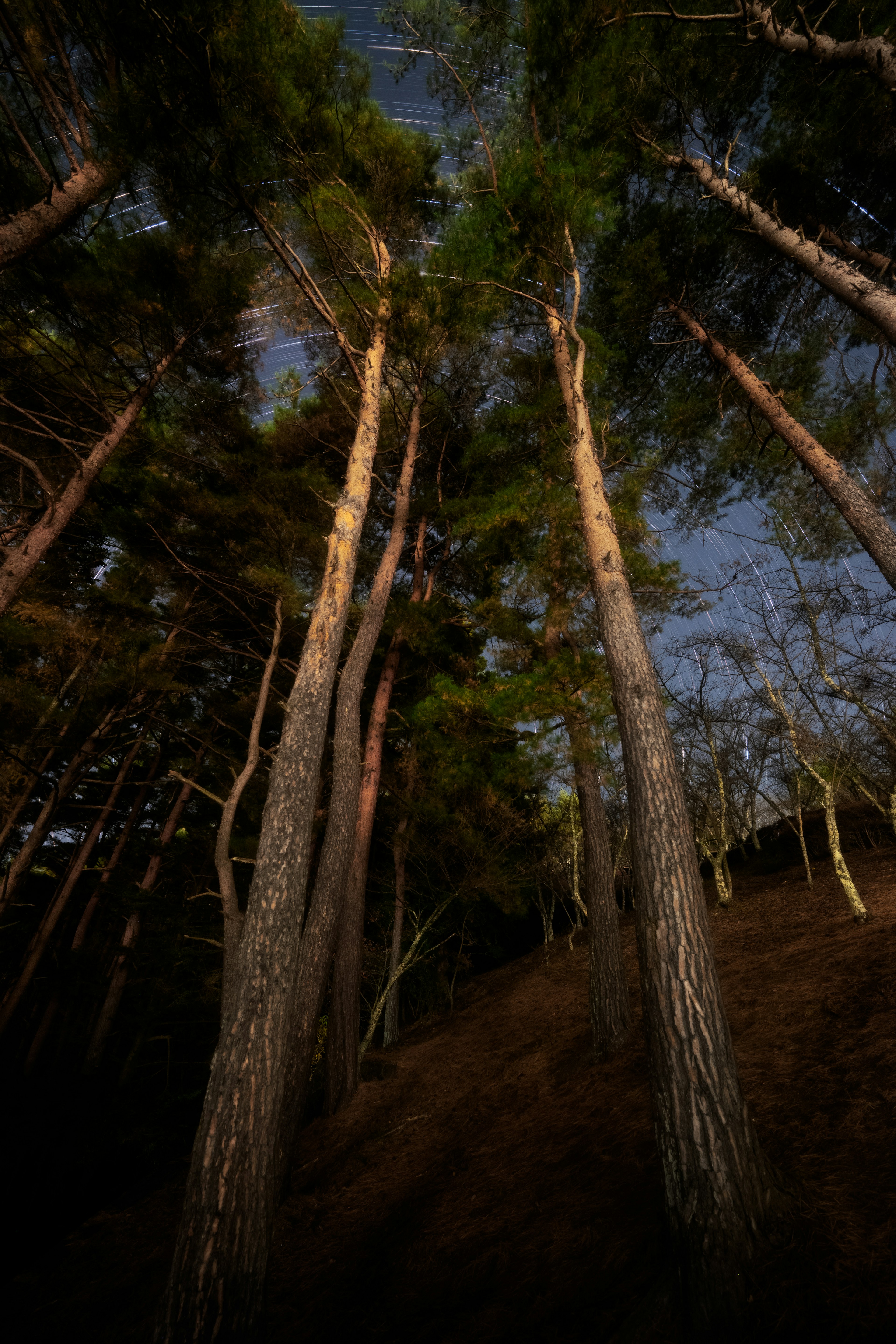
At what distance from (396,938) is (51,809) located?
7614 mm

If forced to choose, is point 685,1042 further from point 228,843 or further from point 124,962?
Answer: point 124,962

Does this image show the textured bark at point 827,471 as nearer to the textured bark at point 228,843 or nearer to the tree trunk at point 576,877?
the textured bark at point 228,843

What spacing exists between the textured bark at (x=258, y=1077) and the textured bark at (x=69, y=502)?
3.88 meters

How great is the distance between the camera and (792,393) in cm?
784

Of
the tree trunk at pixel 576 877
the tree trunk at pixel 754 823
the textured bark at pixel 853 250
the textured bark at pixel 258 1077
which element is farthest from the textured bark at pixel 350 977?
the tree trunk at pixel 754 823

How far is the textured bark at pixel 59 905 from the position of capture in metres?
10.1

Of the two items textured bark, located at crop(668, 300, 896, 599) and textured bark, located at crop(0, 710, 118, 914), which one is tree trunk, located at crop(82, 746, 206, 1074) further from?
textured bark, located at crop(668, 300, 896, 599)

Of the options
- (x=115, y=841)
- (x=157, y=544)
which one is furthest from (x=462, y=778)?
(x=115, y=841)

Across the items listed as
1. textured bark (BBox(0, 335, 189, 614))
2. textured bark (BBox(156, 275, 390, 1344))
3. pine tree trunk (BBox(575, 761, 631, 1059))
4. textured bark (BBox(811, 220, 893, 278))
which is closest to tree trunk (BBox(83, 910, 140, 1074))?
textured bark (BBox(0, 335, 189, 614))

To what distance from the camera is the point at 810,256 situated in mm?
6734

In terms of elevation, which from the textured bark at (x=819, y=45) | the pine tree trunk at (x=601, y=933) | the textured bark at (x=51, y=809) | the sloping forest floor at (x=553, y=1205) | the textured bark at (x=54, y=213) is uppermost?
the textured bark at (x=819, y=45)

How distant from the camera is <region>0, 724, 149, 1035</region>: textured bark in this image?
10148mm

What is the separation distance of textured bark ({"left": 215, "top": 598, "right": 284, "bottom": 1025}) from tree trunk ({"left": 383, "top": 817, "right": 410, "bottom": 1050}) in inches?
185

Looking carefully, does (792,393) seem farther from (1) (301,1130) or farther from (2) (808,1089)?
(1) (301,1130)
